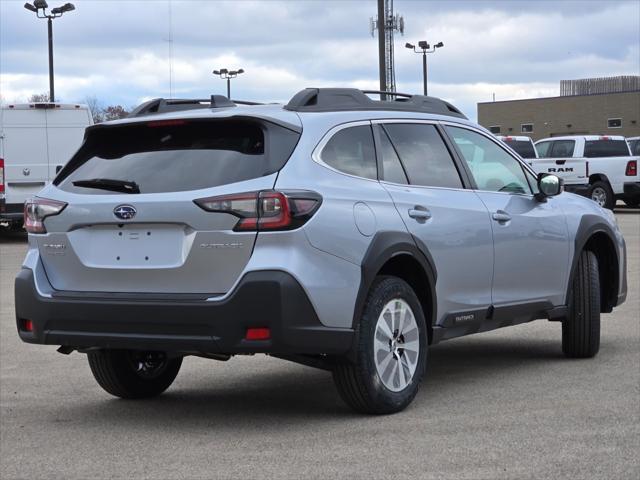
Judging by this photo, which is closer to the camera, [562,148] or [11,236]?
[11,236]

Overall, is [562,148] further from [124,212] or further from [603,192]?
[124,212]

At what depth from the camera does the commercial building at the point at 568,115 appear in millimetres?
74750

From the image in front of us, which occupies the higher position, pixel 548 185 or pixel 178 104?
pixel 178 104

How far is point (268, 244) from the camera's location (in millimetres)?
6039

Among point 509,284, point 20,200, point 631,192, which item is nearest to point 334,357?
point 509,284

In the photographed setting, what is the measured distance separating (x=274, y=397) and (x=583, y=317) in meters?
2.49

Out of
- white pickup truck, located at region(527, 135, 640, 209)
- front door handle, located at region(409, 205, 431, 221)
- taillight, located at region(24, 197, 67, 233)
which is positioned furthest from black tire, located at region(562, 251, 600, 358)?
white pickup truck, located at region(527, 135, 640, 209)

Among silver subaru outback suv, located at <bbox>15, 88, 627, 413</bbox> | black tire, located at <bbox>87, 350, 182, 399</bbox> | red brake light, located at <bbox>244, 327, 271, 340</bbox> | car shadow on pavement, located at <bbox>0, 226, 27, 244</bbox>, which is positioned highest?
silver subaru outback suv, located at <bbox>15, 88, 627, 413</bbox>

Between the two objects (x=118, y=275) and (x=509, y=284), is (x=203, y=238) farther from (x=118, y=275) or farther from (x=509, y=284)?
(x=509, y=284)

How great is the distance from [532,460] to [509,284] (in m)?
2.48

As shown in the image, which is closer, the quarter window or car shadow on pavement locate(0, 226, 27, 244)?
the quarter window

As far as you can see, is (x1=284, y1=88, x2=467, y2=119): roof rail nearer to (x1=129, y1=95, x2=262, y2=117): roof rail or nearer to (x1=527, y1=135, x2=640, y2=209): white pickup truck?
(x1=129, y1=95, x2=262, y2=117): roof rail

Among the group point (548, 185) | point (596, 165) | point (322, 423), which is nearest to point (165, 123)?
point (322, 423)

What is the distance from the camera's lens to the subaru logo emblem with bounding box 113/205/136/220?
631cm
